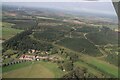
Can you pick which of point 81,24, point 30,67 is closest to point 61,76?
point 30,67

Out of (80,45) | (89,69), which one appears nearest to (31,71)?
(89,69)

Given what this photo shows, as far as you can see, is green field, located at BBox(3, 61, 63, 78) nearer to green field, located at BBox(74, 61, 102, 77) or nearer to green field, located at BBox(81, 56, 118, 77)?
green field, located at BBox(74, 61, 102, 77)

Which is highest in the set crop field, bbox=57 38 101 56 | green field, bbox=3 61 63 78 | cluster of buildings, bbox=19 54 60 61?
crop field, bbox=57 38 101 56

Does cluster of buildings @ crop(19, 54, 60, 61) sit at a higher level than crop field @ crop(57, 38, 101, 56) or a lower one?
lower

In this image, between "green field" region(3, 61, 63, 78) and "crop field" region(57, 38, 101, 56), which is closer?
"green field" region(3, 61, 63, 78)

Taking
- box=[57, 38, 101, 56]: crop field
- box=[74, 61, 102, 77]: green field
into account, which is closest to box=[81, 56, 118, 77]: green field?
box=[74, 61, 102, 77]: green field

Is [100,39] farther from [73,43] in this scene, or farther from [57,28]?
[57,28]

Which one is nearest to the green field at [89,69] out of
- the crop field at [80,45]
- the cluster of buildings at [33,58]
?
the cluster of buildings at [33,58]
